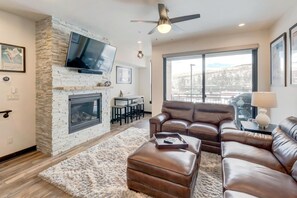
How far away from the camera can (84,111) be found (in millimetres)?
3914

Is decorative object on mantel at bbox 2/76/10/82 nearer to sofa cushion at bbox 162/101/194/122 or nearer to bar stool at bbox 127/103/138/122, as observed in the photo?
sofa cushion at bbox 162/101/194/122

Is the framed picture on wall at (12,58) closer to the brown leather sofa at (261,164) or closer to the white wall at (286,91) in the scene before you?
the brown leather sofa at (261,164)

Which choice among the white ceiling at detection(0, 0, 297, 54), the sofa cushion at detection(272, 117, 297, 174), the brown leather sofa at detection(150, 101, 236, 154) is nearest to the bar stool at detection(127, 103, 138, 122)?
the brown leather sofa at detection(150, 101, 236, 154)

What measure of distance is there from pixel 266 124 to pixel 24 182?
12.4 ft

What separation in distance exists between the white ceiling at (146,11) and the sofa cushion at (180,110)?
69.5 inches

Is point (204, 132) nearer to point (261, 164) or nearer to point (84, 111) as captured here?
point (261, 164)

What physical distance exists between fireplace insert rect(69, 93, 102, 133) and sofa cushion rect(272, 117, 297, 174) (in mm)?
3538

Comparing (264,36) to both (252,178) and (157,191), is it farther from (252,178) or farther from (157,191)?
(157,191)

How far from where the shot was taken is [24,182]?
220 centimetres

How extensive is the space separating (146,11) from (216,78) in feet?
8.78

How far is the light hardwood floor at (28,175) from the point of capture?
1971 mm

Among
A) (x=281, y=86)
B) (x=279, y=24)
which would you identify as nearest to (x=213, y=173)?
(x=281, y=86)

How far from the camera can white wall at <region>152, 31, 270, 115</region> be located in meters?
3.81

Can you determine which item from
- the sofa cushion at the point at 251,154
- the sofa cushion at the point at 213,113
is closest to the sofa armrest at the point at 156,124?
the sofa cushion at the point at 213,113
